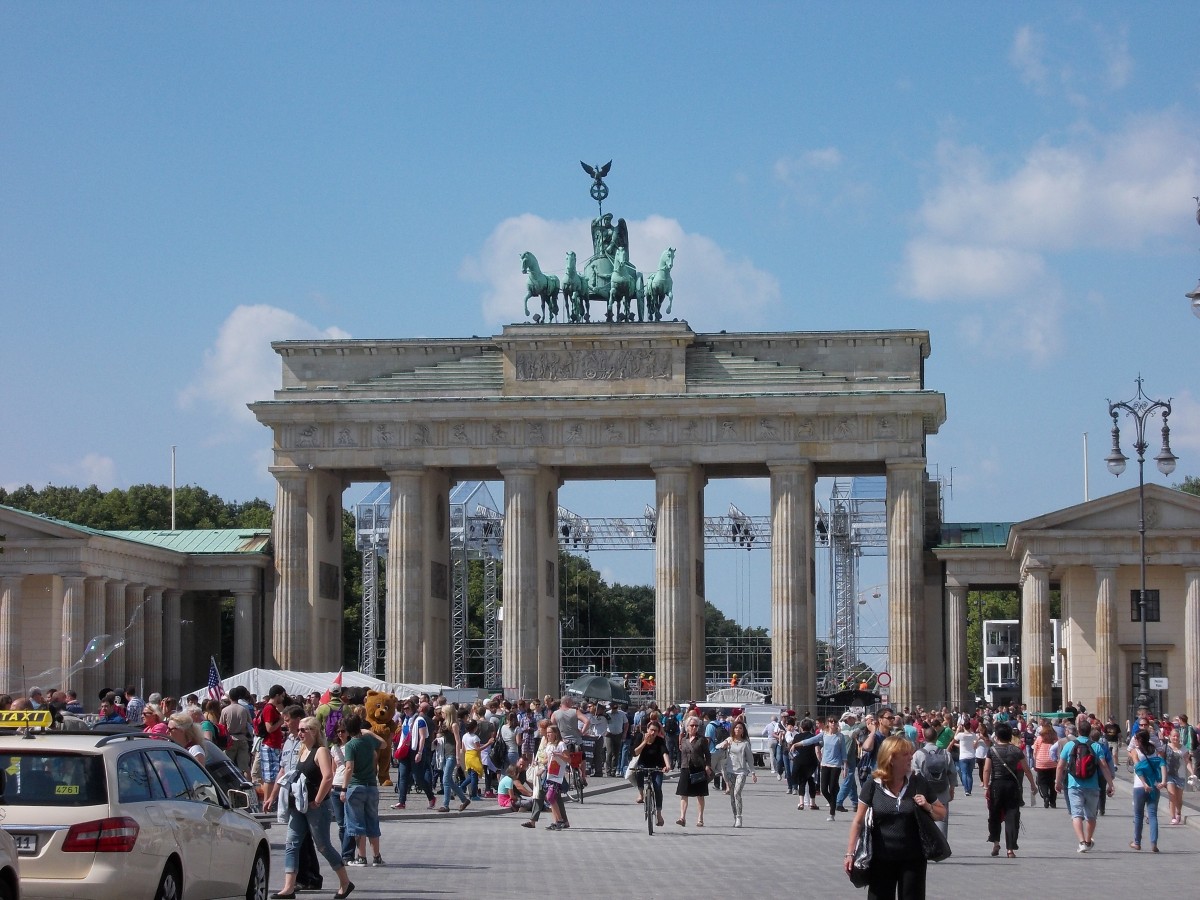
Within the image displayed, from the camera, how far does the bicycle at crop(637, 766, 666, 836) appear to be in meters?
31.4

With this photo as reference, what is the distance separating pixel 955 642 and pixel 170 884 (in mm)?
63715

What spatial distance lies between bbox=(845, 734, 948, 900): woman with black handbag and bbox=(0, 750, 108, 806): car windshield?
6.25 m

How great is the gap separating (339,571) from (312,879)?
6277cm

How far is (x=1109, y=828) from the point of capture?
3456cm

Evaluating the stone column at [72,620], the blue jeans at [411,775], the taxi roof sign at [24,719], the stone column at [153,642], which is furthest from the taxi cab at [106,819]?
the stone column at [153,642]

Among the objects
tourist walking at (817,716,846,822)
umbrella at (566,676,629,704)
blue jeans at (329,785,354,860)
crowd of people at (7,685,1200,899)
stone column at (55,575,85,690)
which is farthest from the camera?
stone column at (55,575,85,690)

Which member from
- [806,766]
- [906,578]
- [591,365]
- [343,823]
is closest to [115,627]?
[591,365]

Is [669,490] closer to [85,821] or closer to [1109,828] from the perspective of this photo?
[1109,828]

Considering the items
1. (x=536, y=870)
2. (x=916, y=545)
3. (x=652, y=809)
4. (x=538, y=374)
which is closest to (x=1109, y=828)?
(x=652, y=809)

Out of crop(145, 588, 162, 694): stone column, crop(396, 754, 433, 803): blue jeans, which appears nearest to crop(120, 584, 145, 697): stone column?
crop(145, 588, 162, 694): stone column

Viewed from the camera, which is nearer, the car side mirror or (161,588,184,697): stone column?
the car side mirror

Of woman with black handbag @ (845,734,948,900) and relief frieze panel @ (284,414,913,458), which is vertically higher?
relief frieze panel @ (284,414,913,458)

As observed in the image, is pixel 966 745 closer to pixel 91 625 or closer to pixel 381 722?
pixel 381 722

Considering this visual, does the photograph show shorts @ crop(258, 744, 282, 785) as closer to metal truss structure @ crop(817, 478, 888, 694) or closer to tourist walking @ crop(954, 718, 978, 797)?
tourist walking @ crop(954, 718, 978, 797)
